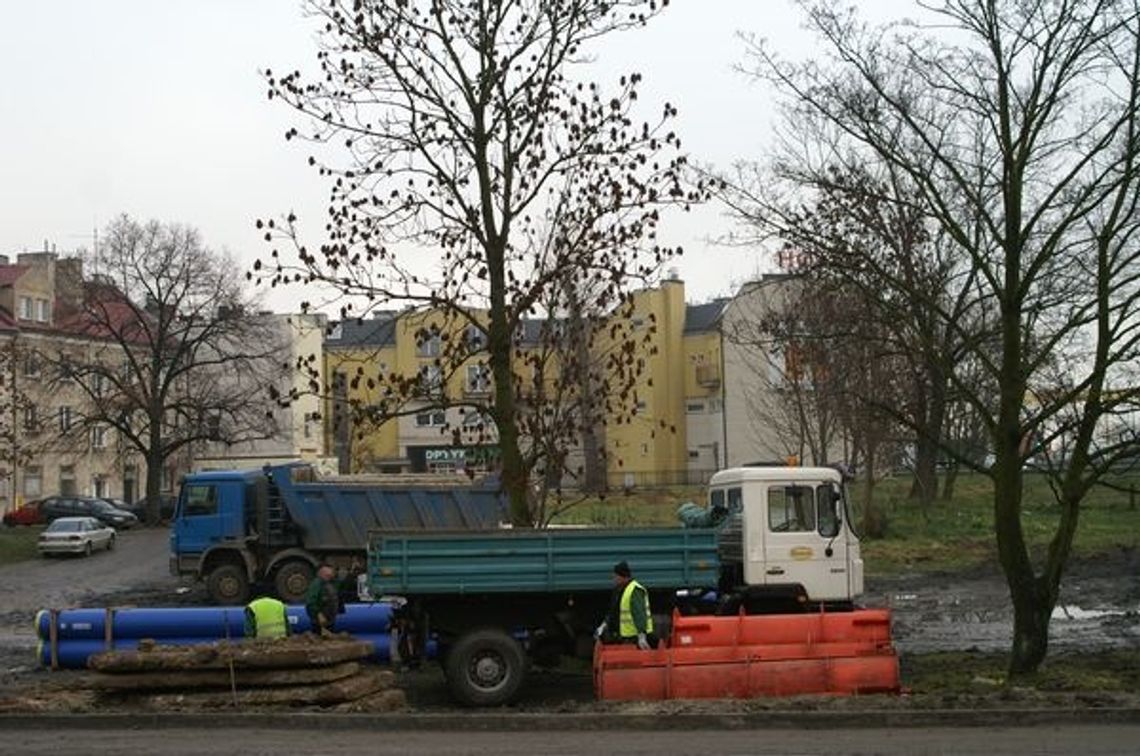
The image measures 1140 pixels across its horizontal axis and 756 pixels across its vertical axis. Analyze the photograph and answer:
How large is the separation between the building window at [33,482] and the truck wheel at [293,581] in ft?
161

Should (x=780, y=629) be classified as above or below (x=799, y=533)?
below

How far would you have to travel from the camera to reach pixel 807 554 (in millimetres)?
17484

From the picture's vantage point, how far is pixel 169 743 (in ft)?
46.4

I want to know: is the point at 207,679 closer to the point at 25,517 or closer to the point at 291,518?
the point at 291,518

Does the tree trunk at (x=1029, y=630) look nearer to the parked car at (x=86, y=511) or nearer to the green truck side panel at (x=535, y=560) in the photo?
the green truck side panel at (x=535, y=560)

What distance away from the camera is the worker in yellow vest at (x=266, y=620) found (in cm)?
1748

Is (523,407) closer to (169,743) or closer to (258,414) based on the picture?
(169,743)

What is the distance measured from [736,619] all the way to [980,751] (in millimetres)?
3851

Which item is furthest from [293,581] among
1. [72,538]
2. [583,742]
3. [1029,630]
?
[72,538]

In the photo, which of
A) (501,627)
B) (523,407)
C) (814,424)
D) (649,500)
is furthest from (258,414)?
(501,627)

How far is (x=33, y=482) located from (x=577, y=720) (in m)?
65.5

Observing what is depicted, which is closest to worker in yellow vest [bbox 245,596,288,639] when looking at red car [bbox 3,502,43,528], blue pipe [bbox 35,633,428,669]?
blue pipe [bbox 35,633,428,669]

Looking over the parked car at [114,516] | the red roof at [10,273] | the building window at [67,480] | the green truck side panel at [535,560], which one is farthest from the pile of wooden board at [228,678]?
the red roof at [10,273]

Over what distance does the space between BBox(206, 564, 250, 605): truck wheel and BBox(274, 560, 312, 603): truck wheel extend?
33.9 inches
